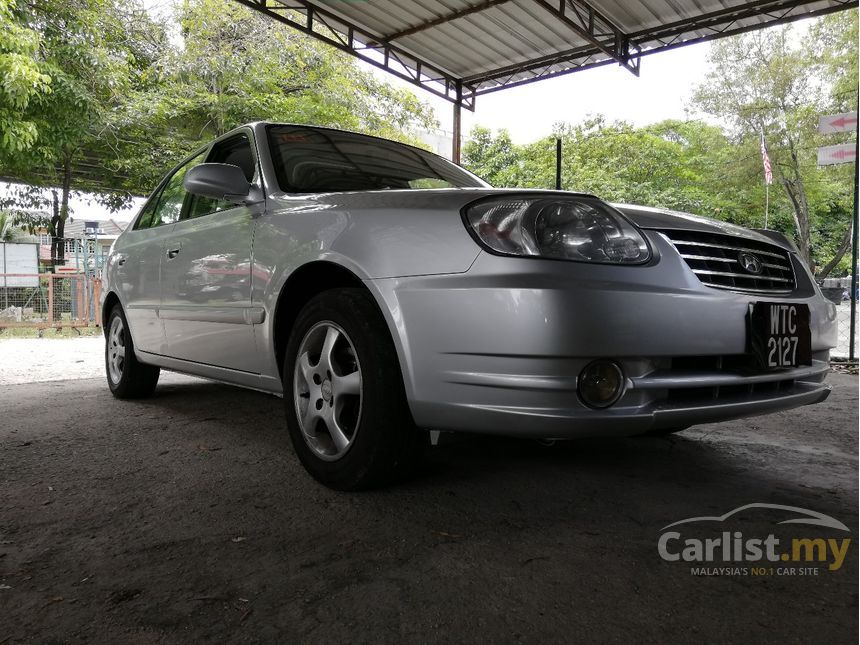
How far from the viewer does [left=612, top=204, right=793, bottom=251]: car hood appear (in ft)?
6.40

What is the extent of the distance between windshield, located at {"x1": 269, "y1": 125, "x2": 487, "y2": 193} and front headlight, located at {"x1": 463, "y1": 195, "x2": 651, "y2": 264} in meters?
0.97

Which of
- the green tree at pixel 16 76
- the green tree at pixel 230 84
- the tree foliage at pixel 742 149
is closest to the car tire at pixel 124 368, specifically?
the green tree at pixel 16 76

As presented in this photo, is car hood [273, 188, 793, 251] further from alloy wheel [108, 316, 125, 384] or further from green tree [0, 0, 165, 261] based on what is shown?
green tree [0, 0, 165, 261]

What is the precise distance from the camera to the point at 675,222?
2.00 m

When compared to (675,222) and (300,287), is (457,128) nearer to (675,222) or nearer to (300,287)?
(300,287)

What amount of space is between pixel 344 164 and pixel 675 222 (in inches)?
57.7

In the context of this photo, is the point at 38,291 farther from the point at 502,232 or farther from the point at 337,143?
the point at 502,232

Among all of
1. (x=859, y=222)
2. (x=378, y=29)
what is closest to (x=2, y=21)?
(x=378, y=29)

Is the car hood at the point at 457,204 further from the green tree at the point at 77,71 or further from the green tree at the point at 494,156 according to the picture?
the green tree at the point at 494,156

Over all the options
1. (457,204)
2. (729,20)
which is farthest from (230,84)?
(457,204)

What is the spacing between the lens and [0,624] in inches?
51.2

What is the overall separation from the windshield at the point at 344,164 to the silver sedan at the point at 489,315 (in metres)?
0.02

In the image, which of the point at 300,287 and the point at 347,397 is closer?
the point at 347,397

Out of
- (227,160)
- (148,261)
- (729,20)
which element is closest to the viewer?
(227,160)
